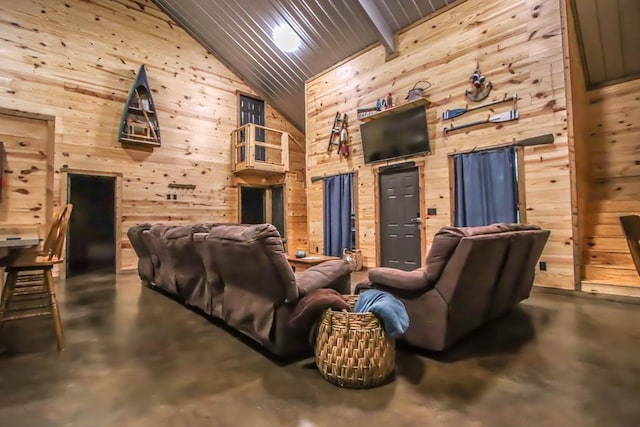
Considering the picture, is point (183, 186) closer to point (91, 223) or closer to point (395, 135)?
point (91, 223)

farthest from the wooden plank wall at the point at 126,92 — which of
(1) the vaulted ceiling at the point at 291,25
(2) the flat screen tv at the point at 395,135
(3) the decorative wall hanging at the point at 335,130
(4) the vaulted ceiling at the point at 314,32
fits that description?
(2) the flat screen tv at the point at 395,135

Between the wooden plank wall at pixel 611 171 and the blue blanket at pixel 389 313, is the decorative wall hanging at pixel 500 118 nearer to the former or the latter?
the wooden plank wall at pixel 611 171

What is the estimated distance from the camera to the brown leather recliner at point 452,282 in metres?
2.14

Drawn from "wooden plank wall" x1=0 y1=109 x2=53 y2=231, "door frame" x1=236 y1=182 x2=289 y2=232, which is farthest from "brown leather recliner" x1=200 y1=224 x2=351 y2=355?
"door frame" x1=236 y1=182 x2=289 y2=232

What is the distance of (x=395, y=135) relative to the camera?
5852mm

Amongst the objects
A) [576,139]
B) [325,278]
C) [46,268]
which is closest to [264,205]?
[46,268]

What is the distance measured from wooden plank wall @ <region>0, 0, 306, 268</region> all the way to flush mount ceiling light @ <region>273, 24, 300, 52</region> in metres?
1.79

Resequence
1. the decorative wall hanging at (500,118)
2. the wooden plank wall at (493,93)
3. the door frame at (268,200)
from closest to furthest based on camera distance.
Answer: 1. the wooden plank wall at (493,93)
2. the decorative wall hanging at (500,118)
3. the door frame at (268,200)

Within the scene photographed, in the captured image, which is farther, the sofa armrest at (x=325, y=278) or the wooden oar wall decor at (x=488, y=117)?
the wooden oar wall decor at (x=488, y=117)

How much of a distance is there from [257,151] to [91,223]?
4306 mm

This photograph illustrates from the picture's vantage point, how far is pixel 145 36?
6980 millimetres

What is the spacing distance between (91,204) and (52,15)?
3967mm

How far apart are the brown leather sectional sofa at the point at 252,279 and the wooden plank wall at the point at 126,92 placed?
4275mm

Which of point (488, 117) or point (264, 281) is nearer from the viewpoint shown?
point (264, 281)
